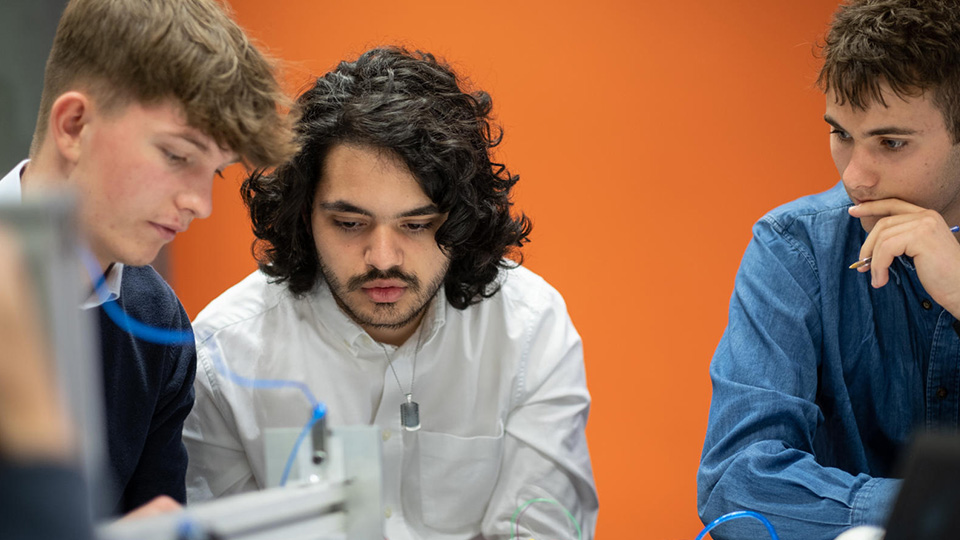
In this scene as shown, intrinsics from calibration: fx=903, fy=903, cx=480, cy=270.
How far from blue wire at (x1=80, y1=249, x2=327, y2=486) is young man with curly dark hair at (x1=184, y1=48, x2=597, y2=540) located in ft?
0.06

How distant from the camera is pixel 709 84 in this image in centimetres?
279

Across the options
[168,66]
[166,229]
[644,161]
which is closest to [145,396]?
[166,229]

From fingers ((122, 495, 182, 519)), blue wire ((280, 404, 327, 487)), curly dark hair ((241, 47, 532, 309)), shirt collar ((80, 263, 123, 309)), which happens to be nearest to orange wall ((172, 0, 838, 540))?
curly dark hair ((241, 47, 532, 309))

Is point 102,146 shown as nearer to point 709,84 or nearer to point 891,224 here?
point 891,224

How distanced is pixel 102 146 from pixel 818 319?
3.97ft

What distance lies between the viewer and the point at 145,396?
4.97 ft

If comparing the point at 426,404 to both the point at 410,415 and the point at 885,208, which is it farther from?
the point at 885,208

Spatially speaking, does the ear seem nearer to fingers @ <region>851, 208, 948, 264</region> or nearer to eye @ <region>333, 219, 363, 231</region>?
eye @ <region>333, 219, 363, 231</region>

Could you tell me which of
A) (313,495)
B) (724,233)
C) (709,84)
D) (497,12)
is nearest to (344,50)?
(497,12)

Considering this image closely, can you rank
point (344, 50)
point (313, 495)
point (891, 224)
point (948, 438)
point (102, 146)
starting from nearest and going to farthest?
1. point (948, 438)
2. point (313, 495)
3. point (102, 146)
4. point (891, 224)
5. point (344, 50)

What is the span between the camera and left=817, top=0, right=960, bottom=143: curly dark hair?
149cm

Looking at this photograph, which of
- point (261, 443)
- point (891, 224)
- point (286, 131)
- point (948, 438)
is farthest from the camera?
point (261, 443)

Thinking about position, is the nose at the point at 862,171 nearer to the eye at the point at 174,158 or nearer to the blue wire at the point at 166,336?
the blue wire at the point at 166,336

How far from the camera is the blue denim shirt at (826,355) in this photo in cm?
150
